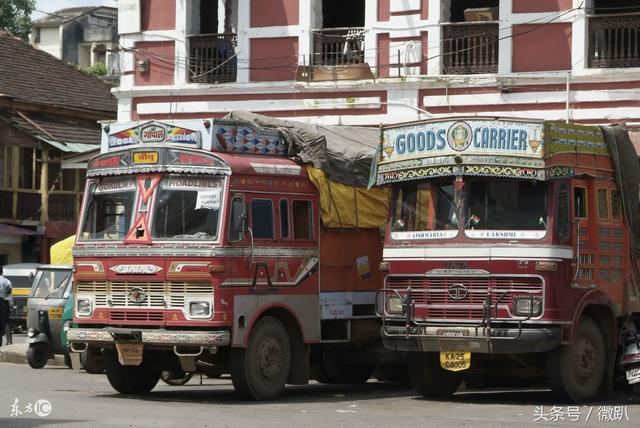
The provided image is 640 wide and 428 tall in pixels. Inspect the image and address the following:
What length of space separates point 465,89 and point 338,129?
16.0 feet

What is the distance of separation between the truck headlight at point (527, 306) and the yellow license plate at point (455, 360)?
749 millimetres

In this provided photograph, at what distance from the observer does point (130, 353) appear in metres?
16.5

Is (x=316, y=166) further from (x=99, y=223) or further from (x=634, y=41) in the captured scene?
(x=634, y=41)

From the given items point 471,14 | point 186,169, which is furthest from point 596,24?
point 186,169

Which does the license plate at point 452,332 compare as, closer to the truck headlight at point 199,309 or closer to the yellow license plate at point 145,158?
the truck headlight at point 199,309

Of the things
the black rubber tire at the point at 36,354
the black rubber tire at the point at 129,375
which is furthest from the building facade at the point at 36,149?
the black rubber tire at the point at 129,375

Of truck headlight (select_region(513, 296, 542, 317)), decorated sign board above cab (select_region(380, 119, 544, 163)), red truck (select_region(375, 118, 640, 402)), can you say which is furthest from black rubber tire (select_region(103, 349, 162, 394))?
truck headlight (select_region(513, 296, 542, 317))

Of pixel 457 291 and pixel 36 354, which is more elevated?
pixel 457 291

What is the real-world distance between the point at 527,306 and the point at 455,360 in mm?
1039

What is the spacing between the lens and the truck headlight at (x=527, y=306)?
15.6 meters

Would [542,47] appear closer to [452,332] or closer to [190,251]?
[452,332]

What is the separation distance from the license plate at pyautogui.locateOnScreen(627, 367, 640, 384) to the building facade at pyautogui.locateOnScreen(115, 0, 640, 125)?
6725mm

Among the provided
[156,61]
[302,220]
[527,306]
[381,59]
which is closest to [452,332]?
[527,306]

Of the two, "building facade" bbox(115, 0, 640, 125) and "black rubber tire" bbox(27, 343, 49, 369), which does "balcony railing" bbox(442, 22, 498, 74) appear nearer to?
"building facade" bbox(115, 0, 640, 125)
